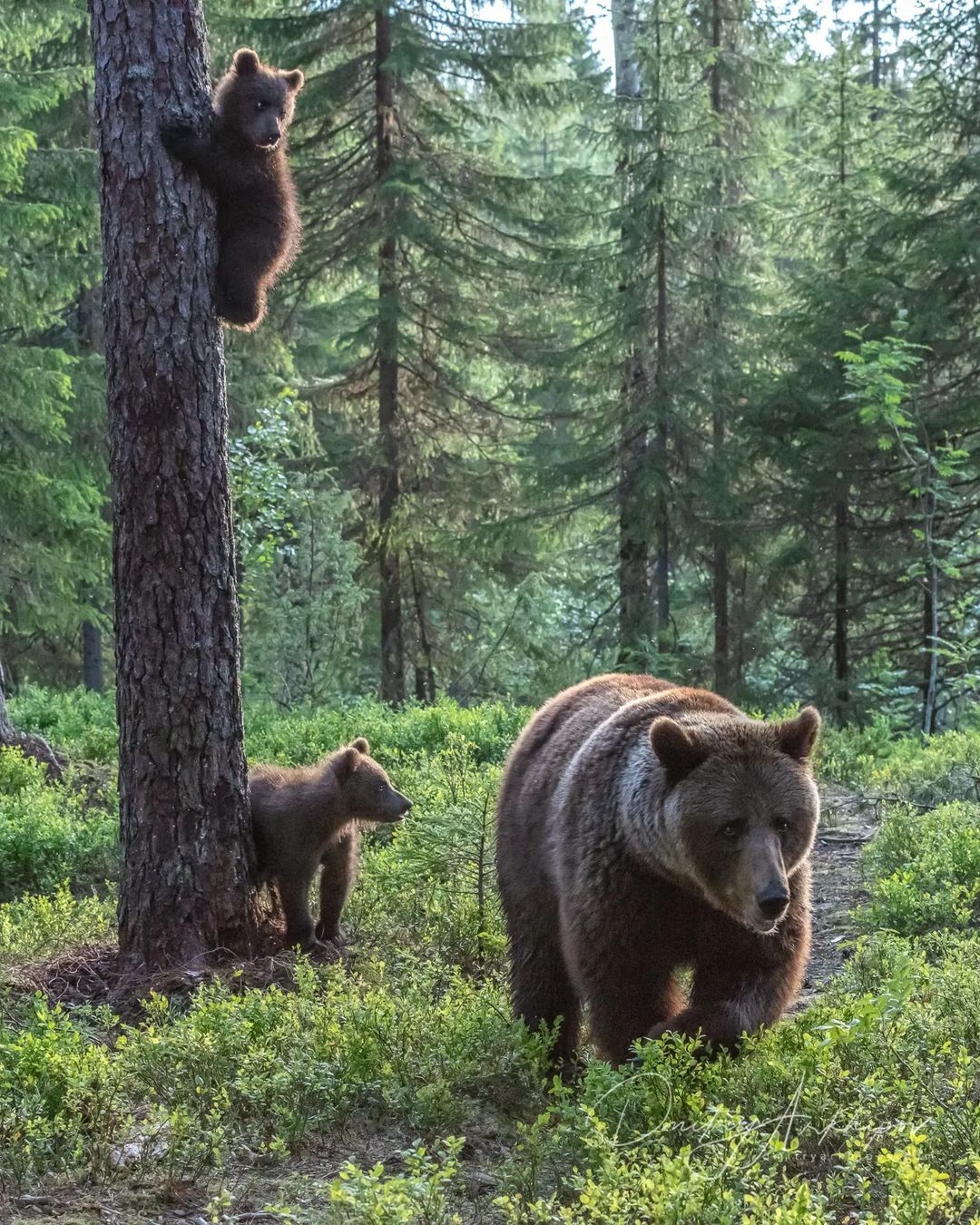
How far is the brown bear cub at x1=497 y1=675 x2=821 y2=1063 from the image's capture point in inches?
162

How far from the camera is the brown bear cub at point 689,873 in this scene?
411cm

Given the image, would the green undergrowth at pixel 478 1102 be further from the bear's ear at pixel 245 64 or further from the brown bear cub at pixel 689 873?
the bear's ear at pixel 245 64

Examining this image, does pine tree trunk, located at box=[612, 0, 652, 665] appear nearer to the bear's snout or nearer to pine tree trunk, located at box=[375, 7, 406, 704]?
pine tree trunk, located at box=[375, 7, 406, 704]

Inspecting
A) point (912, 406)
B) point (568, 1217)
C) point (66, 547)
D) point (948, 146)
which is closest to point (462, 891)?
point (568, 1217)

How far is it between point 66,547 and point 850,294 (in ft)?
34.7

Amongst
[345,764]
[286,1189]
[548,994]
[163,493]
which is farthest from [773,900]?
[345,764]

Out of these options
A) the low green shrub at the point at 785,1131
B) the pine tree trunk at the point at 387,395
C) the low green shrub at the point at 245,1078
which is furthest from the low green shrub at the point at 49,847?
the pine tree trunk at the point at 387,395

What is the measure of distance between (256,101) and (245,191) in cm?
111

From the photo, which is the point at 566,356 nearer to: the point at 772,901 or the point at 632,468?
the point at 632,468

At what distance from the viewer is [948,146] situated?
1812cm

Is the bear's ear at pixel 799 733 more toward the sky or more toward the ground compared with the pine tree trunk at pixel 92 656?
more toward the sky

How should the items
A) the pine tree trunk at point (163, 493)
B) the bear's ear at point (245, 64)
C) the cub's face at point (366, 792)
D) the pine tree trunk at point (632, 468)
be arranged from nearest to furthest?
1. the pine tree trunk at point (163, 493)
2. the cub's face at point (366, 792)
3. the bear's ear at point (245, 64)
4. the pine tree trunk at point (632, 468)

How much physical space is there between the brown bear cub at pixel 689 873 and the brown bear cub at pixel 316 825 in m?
2.07

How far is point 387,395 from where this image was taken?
1819 cm
